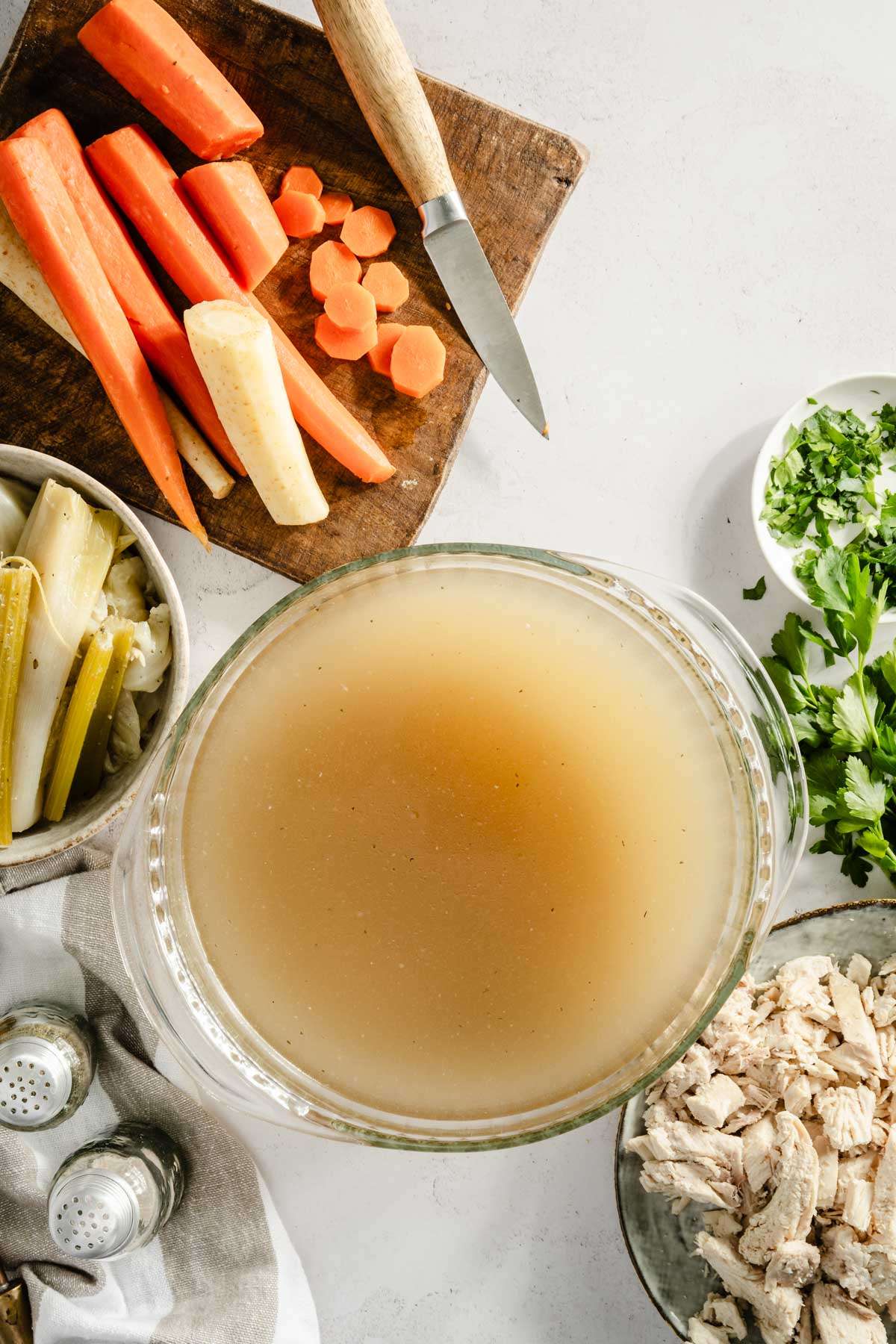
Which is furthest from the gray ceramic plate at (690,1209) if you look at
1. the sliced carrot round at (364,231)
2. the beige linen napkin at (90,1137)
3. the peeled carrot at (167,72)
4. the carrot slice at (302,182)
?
the peeled carrot at (167,72)

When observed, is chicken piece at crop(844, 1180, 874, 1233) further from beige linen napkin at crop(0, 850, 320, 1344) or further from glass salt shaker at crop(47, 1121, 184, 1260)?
glass salt shaker at crop(47, 1121, 184, 1260)

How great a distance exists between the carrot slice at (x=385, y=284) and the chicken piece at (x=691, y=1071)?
3.68 ft

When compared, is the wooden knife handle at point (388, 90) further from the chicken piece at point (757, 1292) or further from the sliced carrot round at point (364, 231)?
the chicken piece at point (757, 1292)

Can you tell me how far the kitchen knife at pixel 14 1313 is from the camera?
1.55 metres

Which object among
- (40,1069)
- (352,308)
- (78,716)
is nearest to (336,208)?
(352,308)

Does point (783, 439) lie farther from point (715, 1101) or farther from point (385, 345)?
point (715, 1101)

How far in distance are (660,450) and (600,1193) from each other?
3.76ft

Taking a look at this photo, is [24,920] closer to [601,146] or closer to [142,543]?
[142,543]

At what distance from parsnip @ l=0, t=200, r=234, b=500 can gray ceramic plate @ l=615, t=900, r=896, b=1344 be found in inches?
40.4

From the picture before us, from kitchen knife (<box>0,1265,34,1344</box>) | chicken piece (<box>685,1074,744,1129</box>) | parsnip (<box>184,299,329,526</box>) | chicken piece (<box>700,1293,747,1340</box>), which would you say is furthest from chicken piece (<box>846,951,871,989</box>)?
kitchen knife (<box>0,1265,34,1344</box>)

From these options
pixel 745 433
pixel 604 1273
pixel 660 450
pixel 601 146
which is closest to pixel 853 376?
pixel 745 433

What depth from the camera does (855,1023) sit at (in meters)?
1.43

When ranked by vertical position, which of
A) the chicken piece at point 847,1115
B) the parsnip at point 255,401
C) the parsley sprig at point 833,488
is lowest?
the chicken piece at point 847,1115

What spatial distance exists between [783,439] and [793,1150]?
996 mm
